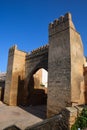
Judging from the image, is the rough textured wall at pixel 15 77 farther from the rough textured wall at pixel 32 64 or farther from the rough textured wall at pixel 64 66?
the rough textured wall at pixel 64 66

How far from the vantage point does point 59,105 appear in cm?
897

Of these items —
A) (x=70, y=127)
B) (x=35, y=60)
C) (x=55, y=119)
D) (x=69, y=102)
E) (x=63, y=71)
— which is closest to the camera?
(x=70, y=127)

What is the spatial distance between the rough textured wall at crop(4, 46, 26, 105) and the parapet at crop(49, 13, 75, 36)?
17.8ft

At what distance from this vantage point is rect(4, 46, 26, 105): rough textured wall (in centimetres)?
1423

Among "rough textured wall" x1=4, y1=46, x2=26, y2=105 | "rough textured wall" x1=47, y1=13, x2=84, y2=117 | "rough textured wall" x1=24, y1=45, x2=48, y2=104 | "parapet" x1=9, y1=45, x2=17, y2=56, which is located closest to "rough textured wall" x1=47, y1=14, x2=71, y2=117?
"rough textured wall" x1=47, y1=13, x2=84, y2=117

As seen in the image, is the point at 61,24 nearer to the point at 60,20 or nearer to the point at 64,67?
the point at 60,20

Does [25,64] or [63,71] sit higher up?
[25,64]

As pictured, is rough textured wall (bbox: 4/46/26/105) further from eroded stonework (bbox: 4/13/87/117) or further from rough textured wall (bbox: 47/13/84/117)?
rough textured wall (bbox: 47/13/84/117)

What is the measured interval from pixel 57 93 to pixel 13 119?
341 cm

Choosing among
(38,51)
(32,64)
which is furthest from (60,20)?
(32,64)

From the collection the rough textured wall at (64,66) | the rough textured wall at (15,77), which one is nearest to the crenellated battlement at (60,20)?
the rough textured wall at (64,66)

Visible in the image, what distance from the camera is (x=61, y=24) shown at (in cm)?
1034

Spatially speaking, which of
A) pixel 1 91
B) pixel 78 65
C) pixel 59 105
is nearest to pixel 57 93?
pixel 59 105

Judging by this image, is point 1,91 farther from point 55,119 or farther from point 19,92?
point 55,119
